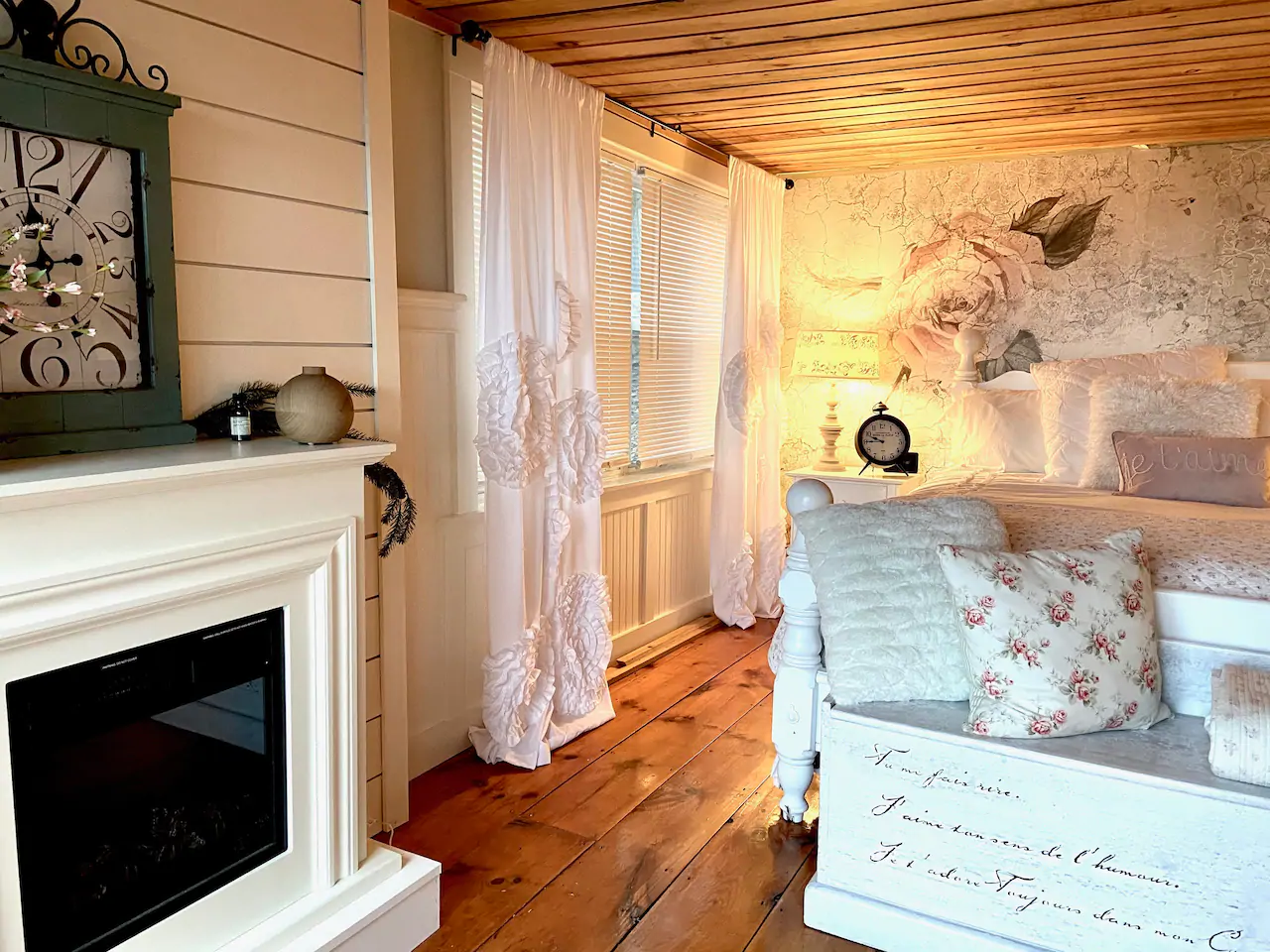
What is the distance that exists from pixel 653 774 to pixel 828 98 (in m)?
2.40

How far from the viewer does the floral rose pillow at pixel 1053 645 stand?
193cm

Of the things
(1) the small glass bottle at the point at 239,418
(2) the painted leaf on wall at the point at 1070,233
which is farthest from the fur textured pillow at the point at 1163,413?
(1) the small glass bottle at the point at 239,418

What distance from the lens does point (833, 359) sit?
454 cm

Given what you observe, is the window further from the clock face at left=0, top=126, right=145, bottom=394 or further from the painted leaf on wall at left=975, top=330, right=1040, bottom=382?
the clock face at left=0, top=126, right=145, bottom=394

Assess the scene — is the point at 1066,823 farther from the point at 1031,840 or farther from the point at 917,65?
the point at 917,65

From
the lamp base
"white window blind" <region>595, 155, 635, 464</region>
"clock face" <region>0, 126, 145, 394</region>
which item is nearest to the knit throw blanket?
"clock face" <region>0, 126, 145, 394</region>

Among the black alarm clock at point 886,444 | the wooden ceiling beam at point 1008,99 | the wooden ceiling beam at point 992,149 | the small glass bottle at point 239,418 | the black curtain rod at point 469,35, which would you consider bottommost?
the black alarm clock at point 886,444

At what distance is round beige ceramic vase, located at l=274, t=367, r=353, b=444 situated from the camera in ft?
6.03

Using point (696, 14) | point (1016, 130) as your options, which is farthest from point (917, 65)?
point (1016, 130)

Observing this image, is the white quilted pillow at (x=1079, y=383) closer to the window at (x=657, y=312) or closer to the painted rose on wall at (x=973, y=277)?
the painted rose on wall at (x=973, y=277)

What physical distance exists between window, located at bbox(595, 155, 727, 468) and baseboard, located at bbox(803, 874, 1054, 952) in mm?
1959

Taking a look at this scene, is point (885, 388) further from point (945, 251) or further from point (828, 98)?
point (828, 98)

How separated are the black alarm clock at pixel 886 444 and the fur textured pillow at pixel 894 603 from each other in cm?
237

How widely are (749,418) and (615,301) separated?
0.98 meters
